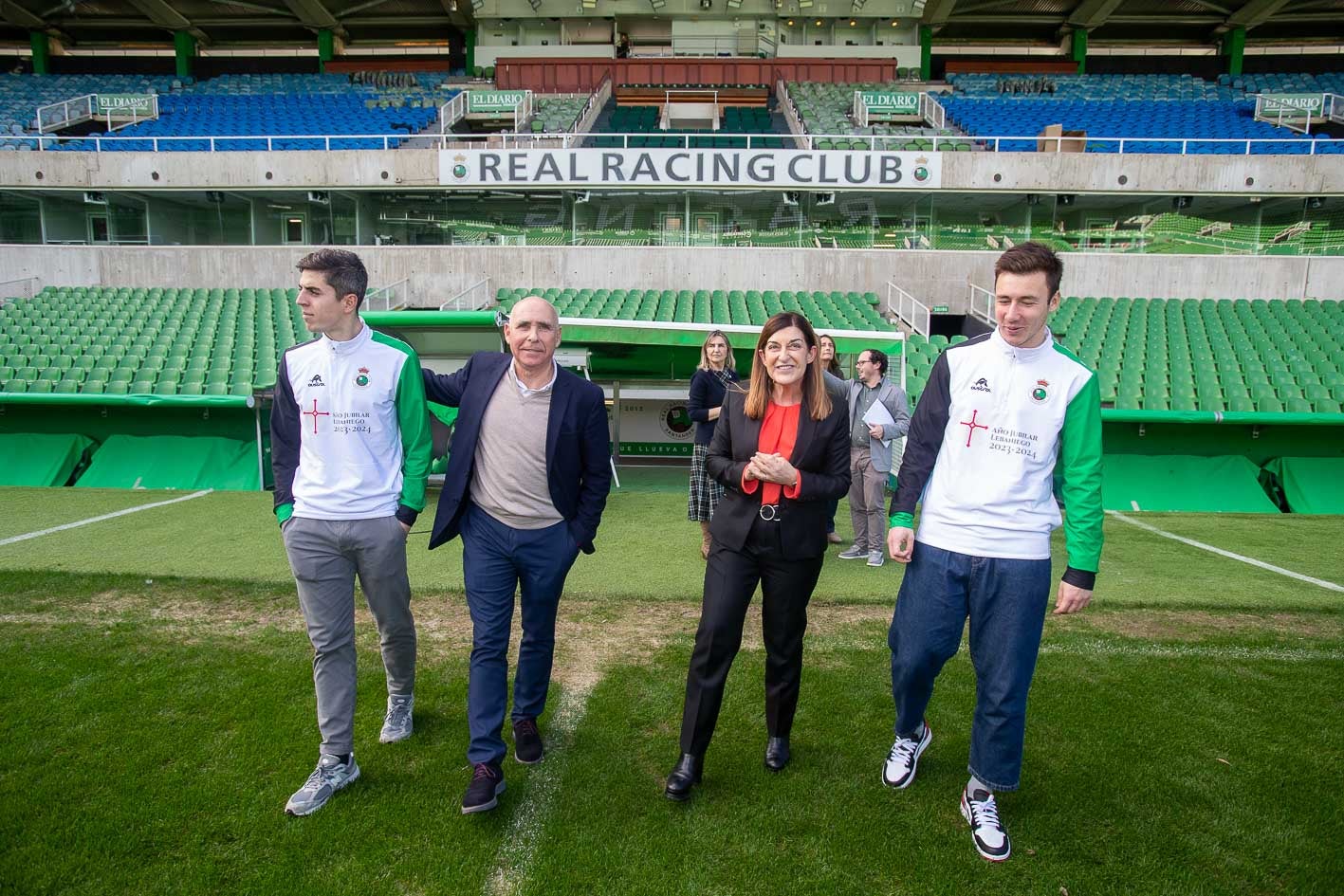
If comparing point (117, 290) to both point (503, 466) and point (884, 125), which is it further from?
point (884, 125)

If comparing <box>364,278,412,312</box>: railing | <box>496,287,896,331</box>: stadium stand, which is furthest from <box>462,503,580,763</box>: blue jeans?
<box>364,278,412,312</box>: railing

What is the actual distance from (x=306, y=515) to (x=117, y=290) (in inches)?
727

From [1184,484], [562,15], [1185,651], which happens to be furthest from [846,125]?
[1185,651]

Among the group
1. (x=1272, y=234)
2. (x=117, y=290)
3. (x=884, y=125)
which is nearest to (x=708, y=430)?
(x=117, y=290)

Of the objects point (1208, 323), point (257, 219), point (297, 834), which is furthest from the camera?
point (257, 219)

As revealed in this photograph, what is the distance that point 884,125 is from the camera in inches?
953

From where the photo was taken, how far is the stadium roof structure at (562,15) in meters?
31.2

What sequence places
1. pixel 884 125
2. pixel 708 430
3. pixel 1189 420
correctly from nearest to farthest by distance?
1. pixel 708 430
2. pixel 1189 420
3. pixel 884 125

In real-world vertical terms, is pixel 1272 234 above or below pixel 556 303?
above

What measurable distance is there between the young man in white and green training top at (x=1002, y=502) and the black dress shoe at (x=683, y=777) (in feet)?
3.23

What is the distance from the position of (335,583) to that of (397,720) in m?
0.83

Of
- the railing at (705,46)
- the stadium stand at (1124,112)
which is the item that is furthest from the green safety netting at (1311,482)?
the railing at (705,46)

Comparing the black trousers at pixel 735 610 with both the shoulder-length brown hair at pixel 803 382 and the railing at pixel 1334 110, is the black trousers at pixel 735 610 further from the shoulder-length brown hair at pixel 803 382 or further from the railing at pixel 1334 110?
the railing at pixel 1334 110

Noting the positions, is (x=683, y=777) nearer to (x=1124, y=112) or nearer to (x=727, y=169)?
(x=727, y=169)
